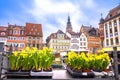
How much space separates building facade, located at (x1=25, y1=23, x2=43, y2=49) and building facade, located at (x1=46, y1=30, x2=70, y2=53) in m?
3.77

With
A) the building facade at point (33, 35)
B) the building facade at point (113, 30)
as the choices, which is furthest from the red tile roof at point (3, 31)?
the building facade at point (113, 30)

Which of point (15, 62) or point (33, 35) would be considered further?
point (33, 35)

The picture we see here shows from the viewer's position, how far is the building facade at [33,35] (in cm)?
4769

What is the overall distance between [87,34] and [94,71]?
1859 inches

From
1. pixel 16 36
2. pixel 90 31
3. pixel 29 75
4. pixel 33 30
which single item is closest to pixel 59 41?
pixel 33 30

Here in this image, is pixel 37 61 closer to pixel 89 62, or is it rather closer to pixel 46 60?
pixel 46 60

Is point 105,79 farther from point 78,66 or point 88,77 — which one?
point 78,66

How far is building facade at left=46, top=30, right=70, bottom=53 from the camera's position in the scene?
5061cm

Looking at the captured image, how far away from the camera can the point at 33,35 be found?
1895 inches

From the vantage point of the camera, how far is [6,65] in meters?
4.28

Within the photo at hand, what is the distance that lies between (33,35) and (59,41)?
27.1 feet

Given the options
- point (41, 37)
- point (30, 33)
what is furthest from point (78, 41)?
point (30, 33)

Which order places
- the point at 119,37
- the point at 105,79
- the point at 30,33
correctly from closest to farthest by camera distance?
the point at 105,79
the point at 119,37
the point at 30,33

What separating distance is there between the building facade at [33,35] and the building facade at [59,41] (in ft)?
12.4
